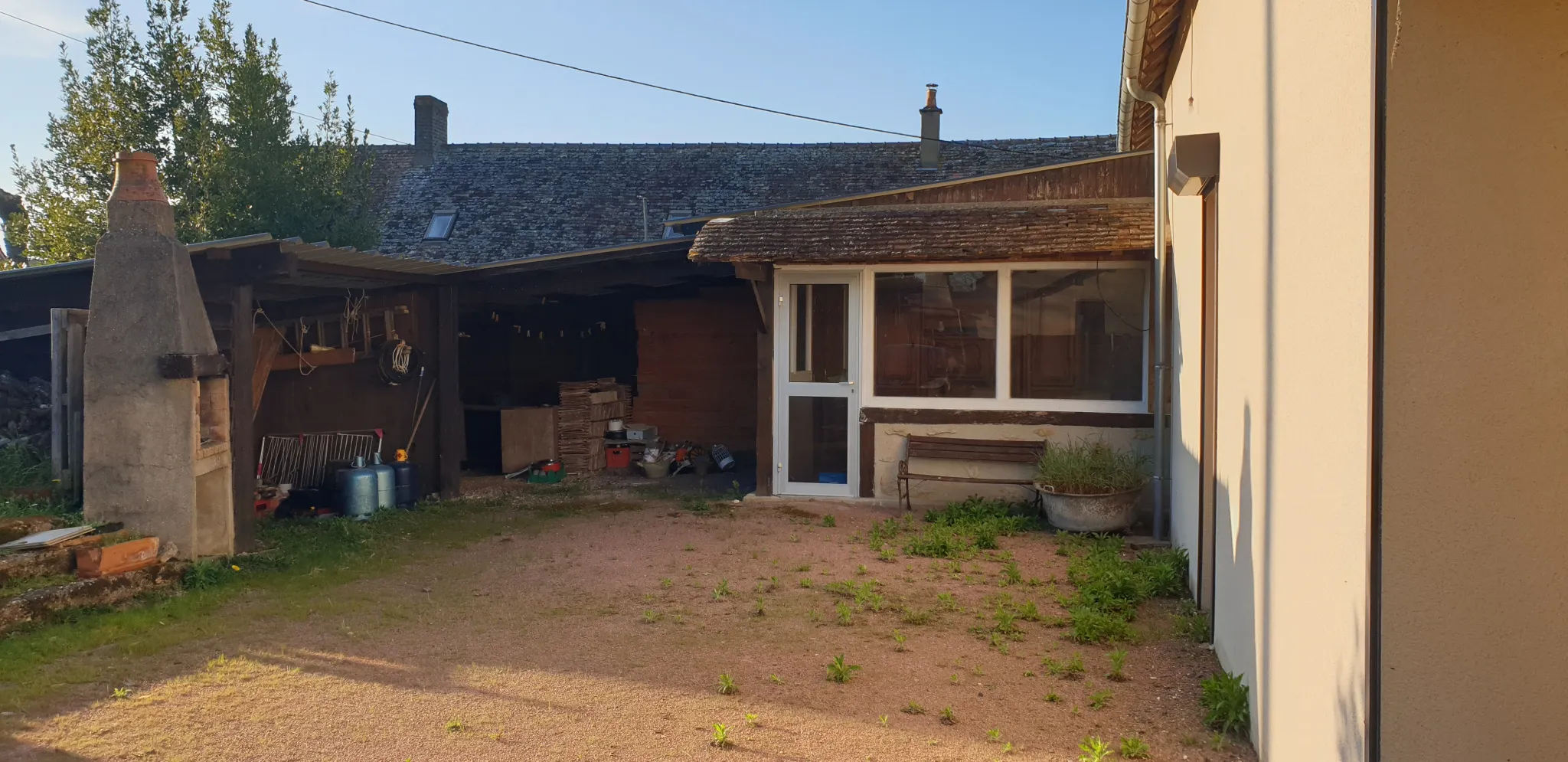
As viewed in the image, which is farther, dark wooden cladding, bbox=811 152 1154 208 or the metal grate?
the metal grate

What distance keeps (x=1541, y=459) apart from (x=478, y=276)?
9838 millimetres

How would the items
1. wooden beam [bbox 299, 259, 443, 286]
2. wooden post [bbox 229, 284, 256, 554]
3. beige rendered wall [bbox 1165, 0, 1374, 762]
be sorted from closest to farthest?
beige rendered wall [bbox 1165, 0, 1374, 762], wooden post [bbox 229, 284, 256, 554], wooden beam [bbox 299, 259, 443, 286]

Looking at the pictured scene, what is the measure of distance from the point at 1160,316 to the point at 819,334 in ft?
10.5

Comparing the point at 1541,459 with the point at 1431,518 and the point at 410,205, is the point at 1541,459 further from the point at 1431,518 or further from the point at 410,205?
the point at 410,205

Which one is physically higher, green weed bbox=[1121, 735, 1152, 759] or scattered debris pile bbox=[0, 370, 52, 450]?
scattered debris pile bbox=[0, 370, 52, 450]

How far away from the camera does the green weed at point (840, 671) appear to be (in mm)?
4867

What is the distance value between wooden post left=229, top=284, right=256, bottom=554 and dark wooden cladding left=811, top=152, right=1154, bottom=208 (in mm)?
5084

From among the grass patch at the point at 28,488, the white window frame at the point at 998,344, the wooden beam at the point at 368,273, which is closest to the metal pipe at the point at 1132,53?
the white window frame at the point at 998,344

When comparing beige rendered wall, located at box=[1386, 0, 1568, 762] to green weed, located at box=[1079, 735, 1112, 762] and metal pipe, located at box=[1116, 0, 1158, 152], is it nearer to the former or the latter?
green weed, located at box=[1079, 735, 1112, 762]

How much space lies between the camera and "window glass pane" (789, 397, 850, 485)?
9.82m

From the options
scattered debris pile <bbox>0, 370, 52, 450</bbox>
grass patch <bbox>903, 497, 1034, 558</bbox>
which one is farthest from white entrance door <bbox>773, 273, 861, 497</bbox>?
scattered debris pile <bbox>0, 370, 52, 450</bbox>

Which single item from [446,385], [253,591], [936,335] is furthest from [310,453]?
[936,335]

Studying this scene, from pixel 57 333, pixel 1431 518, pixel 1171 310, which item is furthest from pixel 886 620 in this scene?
pixel 57 333

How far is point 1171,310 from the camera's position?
24.6 ft
